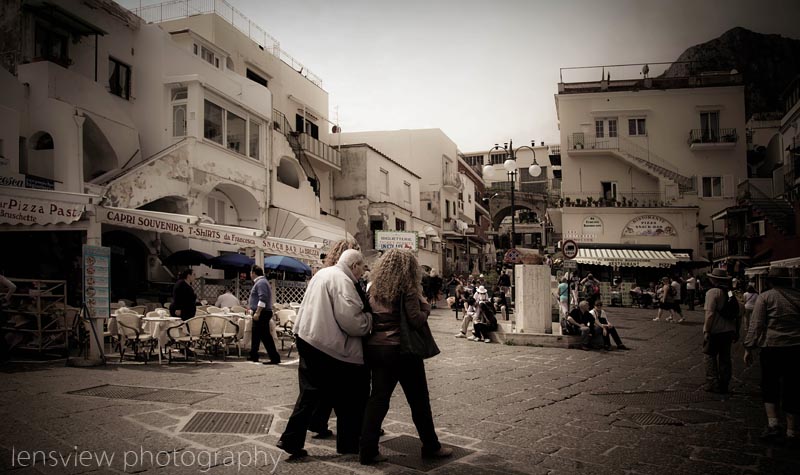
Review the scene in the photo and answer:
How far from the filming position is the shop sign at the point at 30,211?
8828 millimetres

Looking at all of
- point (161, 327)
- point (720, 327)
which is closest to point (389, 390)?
point (720, 327)

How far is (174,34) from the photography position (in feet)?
68.3

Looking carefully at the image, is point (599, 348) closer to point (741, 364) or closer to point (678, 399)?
point (741, 364)

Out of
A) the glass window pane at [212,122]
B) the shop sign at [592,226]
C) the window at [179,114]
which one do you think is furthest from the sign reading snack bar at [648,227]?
the window at [179,114]

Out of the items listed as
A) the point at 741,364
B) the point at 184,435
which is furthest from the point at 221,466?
the point at 741,364

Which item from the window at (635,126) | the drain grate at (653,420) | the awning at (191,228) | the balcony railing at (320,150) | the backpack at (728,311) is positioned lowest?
the drain grate at (653,420)

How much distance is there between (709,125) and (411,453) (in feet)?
128

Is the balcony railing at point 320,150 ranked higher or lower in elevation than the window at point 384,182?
higher

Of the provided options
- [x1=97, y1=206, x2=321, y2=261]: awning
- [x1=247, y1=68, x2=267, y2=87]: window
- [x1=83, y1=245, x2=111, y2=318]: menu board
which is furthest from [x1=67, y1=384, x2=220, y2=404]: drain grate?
[x1=247, y1=68, x2=267, y2=87]: window

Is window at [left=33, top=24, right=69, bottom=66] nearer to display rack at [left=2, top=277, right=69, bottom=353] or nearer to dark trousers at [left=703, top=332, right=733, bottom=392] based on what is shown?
display rack at [left=2, top=277, right=69, bottom=353]

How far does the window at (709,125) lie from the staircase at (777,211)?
21.9ft

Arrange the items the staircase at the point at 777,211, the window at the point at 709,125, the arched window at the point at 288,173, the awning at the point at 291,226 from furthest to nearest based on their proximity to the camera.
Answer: the window at the point at 709,125
the staircase at the point at 777,211
the arched window at the point at 288,173
the awning at the point at 291,226

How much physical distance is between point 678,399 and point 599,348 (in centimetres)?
524

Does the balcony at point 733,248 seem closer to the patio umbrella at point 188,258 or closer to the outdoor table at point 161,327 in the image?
the patio umbrella at point 188,258
